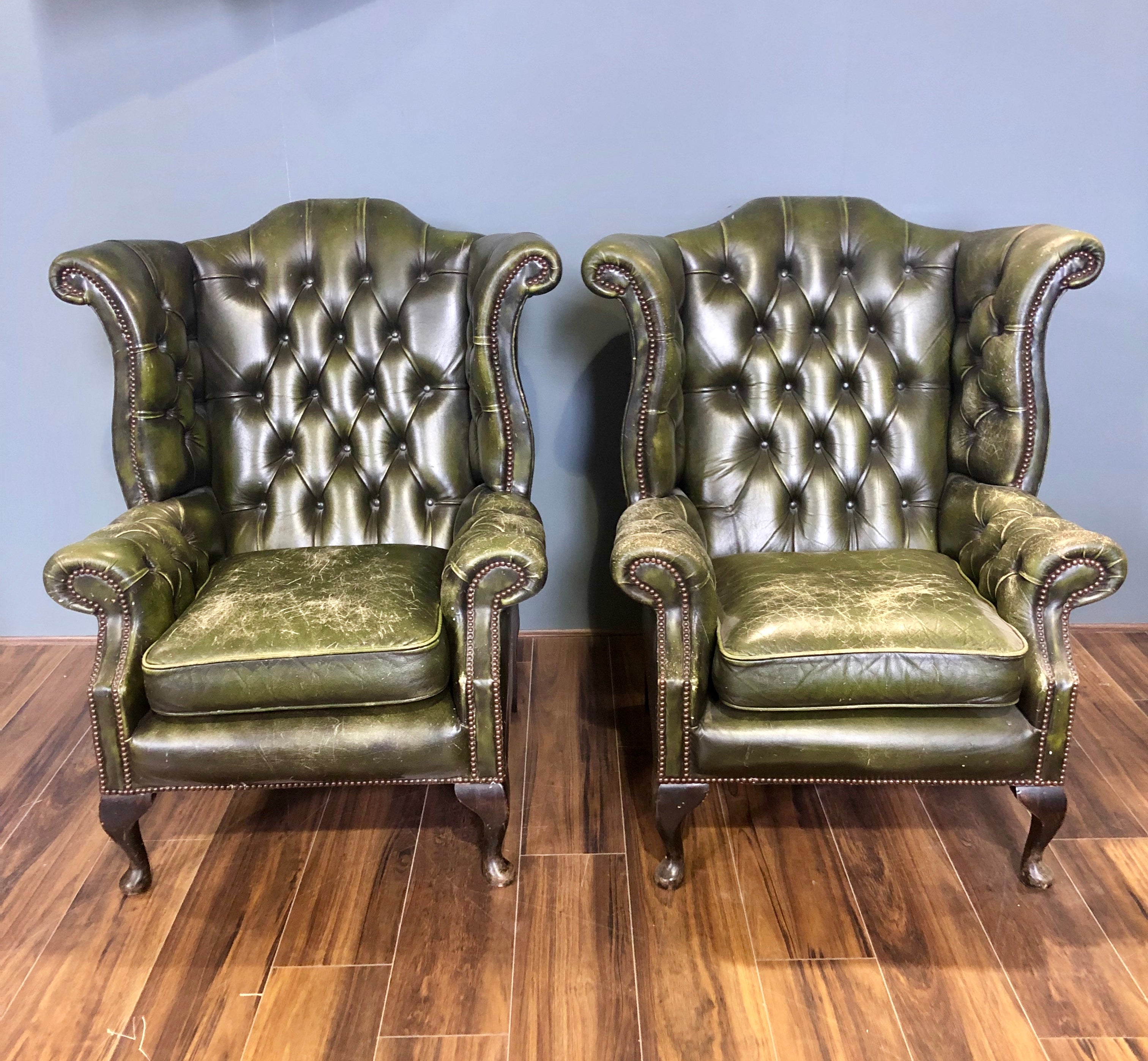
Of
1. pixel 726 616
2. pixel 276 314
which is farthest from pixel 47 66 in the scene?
pixel 726 616

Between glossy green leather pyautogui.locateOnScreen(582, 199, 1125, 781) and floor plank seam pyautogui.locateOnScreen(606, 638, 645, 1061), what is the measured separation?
25 cm

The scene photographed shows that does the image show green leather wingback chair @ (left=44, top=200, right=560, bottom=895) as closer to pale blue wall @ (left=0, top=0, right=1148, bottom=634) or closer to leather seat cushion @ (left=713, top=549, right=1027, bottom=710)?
pale blue wall @ (left=0, top=0, right=1148, bottom=634)

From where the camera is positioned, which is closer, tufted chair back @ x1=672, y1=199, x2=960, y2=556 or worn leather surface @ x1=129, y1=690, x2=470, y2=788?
worn leather surface @ x1=129, y1=690, x2=470, y2=788

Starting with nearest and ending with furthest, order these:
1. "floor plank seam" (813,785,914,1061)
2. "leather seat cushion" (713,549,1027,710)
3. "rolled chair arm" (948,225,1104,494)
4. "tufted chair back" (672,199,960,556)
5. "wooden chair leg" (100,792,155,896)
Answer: "floor plank seam" (813,785,914,1061) < "leather seat cushion" (713,549,1027,710) < "wooden chair leg" (100,792,155,896) < "rolled chair arm" (948,225,1104,494) < "tufted chair back" (672,199,960,556)

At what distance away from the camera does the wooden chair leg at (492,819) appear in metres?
1.88

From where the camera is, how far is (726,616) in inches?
73.4

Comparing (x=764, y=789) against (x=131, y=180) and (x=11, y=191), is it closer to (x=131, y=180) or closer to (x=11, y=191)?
(x=131, y=180)

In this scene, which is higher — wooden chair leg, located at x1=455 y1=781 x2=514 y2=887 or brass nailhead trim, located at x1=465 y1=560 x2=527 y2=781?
brass nailhead trim, located at x1=465 y1=560 x2=527 y2=781

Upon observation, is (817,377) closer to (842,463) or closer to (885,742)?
(842,463)

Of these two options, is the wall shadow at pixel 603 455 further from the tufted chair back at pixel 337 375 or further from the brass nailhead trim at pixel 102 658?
the brass nailhead trim at pixel 102 658

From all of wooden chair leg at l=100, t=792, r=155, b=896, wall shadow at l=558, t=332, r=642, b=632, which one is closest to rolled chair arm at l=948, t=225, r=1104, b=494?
wall shadow at l=558, t=332, r=642, b=632

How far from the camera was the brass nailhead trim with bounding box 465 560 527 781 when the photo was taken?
1788 millimetres

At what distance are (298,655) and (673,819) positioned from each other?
0.75m

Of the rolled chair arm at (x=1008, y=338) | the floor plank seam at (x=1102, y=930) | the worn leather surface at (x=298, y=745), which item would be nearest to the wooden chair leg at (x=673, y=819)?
the worn leather surface at (x=298, y=745)
